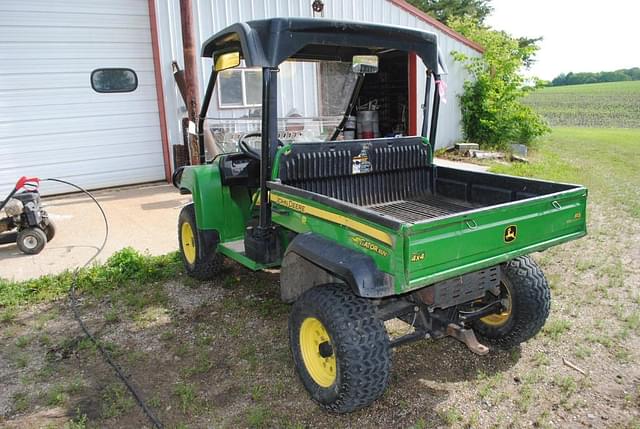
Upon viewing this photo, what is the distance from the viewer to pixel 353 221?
281 centimetres

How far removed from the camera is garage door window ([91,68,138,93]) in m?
8.70

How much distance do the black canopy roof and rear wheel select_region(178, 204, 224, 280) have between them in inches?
61.1

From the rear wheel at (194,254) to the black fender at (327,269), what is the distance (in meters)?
1.49

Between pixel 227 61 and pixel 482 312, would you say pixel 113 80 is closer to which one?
pixel 227 61

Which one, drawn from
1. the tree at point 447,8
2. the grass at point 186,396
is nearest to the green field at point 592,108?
the tree at point 447,8

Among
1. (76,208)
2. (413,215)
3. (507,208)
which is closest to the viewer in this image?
(507,208)

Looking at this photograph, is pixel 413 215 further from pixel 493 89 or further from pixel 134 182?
pixel 493 89

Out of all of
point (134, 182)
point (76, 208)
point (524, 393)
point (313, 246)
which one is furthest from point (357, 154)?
point (134, 182)

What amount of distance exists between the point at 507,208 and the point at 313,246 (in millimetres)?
1064

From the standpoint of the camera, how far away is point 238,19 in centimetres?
938

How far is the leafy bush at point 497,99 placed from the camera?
13.2m

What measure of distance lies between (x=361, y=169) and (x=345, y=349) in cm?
167

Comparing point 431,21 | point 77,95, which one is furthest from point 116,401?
point 431,21

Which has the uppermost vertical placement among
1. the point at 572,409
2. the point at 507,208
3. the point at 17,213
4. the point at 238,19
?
the point at 238,19
